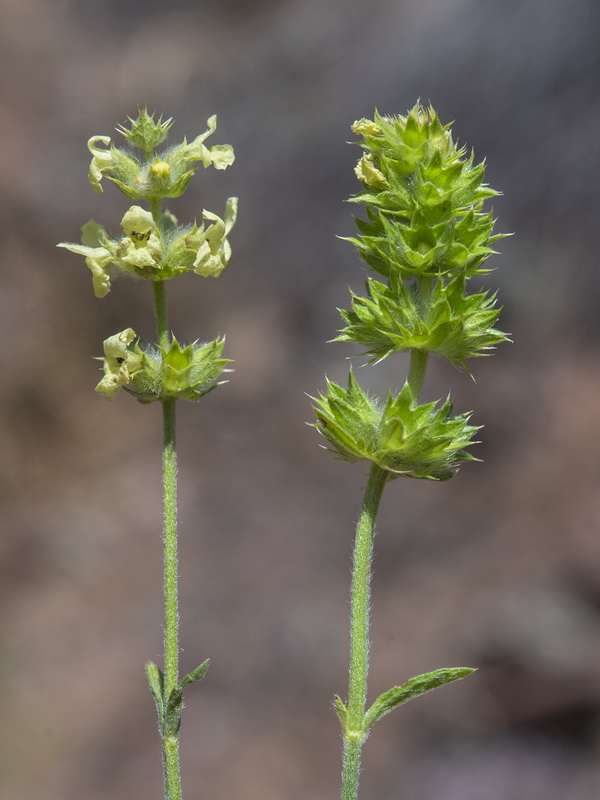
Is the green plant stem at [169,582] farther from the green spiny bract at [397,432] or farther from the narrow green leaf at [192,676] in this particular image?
the green spiny bract at [397,432]

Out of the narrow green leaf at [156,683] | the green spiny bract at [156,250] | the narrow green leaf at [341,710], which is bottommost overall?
the narrow green leaf at [341,710]

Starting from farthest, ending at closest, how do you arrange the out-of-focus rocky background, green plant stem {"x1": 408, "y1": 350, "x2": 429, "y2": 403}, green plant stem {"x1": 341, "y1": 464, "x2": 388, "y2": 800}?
the out-of-focus rocky background < green plant stem {"x1": 408, "y1": 350, "x2": 429, "y2": 403} < green plant stem {"x1": 341, "y1": 464, "x2": 388, "y2": 800}

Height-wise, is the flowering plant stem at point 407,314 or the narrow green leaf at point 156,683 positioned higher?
the flowering plant stem at point 407,314

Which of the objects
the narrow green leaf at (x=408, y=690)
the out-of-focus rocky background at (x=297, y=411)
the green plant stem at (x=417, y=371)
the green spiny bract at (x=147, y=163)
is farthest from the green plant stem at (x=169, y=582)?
the out-of-focus rocky background at (x=297, y=411)

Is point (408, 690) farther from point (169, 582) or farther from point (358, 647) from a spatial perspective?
point (169, 582)

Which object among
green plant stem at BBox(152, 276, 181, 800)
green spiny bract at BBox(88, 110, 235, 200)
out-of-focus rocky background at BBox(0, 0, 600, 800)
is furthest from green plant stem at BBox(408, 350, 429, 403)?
out-of-focus rocky background at BBox(0, 0, 600, 800)

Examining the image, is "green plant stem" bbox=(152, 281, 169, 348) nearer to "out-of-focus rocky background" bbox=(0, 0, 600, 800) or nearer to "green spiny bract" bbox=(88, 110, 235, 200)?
"green spiny bract" bbox=(88, 110, 235, 200)
